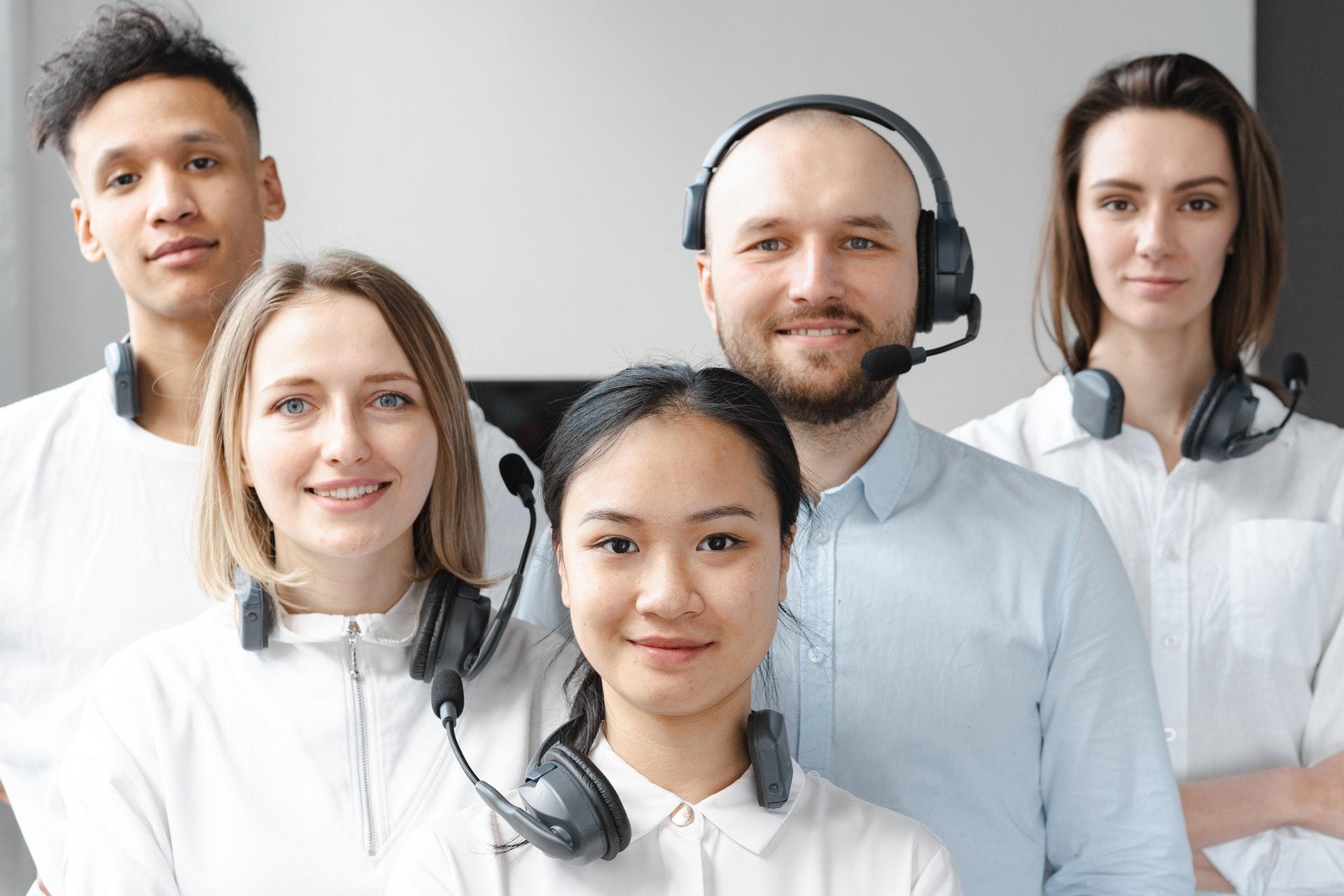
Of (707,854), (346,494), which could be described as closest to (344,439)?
(346,494)

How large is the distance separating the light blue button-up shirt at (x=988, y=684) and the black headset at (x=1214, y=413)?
54 centimetres

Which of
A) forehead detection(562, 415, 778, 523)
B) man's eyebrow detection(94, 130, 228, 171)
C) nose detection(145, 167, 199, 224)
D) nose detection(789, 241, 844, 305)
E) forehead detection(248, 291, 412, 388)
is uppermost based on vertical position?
man's eyebrow detection(94, 130, 228, 171)

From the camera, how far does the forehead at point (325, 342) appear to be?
5.47 feet

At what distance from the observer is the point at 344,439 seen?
1618mm

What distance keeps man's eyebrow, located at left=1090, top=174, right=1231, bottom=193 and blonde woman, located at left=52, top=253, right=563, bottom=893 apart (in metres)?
1.21

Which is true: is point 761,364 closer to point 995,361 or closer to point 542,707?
point 542,707

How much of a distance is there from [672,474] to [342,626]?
52 centimetres

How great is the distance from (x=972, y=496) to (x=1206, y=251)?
80 cm

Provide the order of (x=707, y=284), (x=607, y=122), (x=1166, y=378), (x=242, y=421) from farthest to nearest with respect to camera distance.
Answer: (x=607, y=122) < (x=1166, y=378) < (x=707, y=284) < (x=242, y=421)

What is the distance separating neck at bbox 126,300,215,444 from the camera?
7.31 feet

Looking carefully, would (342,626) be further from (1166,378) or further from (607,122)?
(607,122)

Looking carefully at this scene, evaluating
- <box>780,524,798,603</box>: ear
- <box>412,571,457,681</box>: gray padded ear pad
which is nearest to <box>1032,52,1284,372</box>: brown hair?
<box>780,524,798,603</box>: ear

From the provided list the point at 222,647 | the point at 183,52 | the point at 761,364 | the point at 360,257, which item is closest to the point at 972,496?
the point at 761,364

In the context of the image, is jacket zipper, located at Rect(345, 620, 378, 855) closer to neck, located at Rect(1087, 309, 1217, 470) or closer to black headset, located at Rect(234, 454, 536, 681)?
black headset, located at Rect(234, 454, 536, 681)
